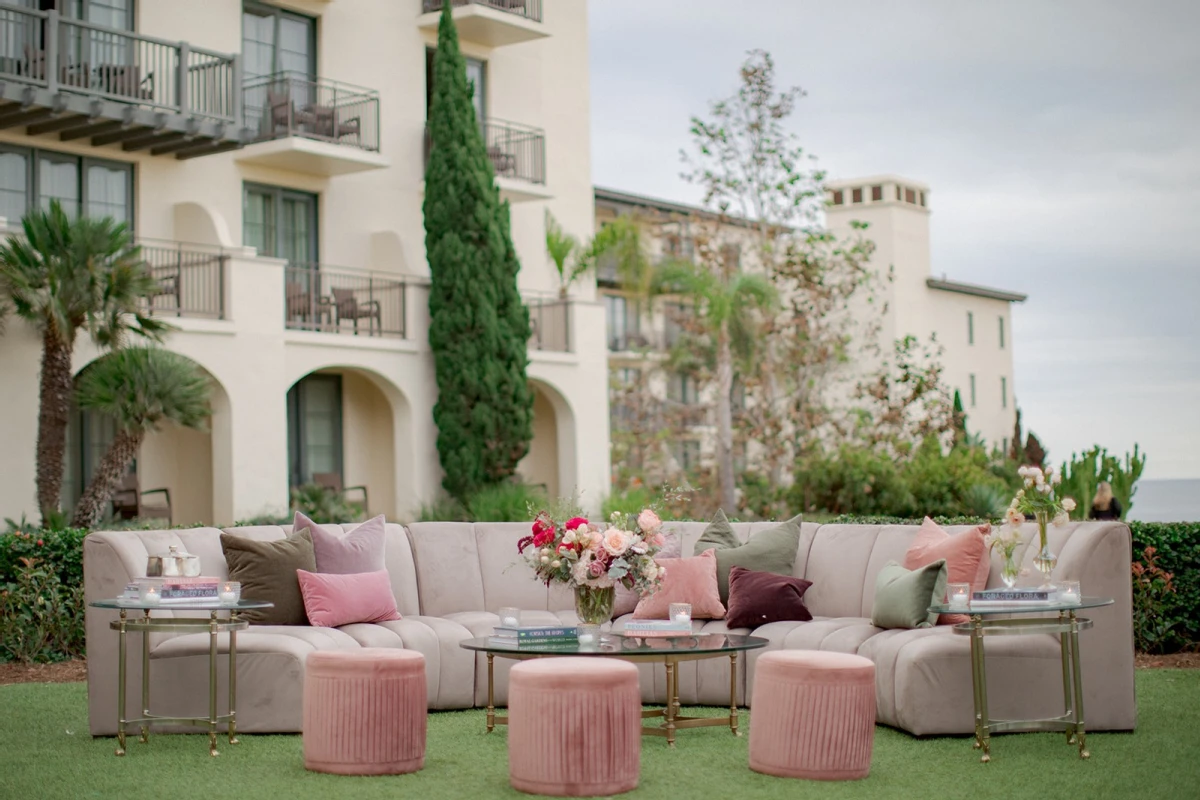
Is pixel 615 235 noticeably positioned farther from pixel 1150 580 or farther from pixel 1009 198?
pixel 1150 580

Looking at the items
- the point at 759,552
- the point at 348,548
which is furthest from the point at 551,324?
the point at 348,548

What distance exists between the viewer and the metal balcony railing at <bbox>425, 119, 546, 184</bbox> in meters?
22.3

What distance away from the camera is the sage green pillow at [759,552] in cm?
967

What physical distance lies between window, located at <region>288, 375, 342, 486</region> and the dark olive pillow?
1125 centimetres

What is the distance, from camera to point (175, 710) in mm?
8336

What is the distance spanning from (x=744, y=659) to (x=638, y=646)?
68.3 inches

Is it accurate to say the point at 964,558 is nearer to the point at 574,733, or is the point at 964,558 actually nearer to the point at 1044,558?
the point at 1044,558

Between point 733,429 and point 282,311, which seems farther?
point 733,429

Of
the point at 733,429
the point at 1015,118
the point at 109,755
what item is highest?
the point at 1015,118

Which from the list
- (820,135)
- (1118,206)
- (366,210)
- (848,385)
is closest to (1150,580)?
(1118,206)

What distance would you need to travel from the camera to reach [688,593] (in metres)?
9.59

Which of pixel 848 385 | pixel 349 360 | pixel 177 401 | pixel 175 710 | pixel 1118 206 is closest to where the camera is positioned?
pixel 175 710

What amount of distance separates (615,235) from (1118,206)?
8.52m

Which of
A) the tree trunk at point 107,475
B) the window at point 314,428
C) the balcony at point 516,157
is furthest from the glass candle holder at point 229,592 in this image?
the balcony at point 516,157
